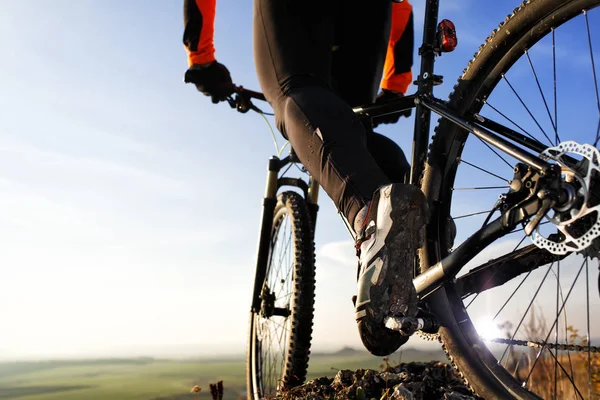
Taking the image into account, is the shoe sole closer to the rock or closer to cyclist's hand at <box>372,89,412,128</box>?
the rock

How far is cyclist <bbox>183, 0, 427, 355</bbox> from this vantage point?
1.70 metres

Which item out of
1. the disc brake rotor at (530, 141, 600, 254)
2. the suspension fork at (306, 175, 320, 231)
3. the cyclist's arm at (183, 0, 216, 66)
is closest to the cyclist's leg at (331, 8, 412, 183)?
the cyclist's arm at (183, 0, 216, 66)

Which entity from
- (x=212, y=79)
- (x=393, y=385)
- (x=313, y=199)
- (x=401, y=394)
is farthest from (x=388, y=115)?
(x=401, y=394)

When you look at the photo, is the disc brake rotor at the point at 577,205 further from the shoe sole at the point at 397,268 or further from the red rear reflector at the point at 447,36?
the red rear reflector at the point at 447,36

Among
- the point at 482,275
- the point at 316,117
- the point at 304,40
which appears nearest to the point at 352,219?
the point at 316,117

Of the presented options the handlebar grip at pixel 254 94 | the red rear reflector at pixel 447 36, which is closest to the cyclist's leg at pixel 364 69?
the red rear reflector at pixel 447 36

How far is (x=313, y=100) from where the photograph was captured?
202 cm

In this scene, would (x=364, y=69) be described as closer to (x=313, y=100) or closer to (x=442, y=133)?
(x=442, y=133)

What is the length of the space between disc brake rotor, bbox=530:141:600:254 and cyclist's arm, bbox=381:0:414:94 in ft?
5.13

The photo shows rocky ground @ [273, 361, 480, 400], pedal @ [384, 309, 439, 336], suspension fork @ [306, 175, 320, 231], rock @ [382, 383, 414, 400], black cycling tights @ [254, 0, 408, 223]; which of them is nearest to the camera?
pedal @ [384, 309, 439, 336]

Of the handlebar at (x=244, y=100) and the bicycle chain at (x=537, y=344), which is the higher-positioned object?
the handlebar at (x=244, y=100)

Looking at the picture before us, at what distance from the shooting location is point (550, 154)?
1.67 metres

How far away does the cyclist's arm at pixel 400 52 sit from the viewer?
302cm

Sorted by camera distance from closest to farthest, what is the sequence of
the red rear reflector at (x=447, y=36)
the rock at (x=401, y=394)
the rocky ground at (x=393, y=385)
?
the rock at (x=401, y=394)
the rocky ground at (x=393, y=385)
the red rear reflector at (x=447, y=36)
